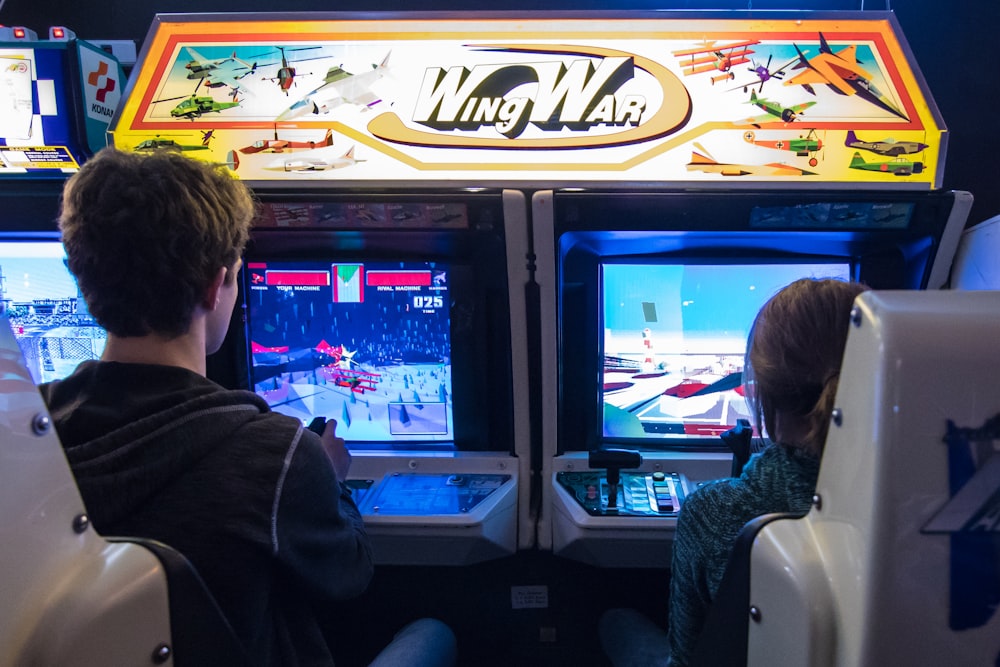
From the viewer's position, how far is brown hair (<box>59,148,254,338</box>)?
38.2 inches

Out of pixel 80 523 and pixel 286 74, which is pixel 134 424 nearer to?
pixel 80 523

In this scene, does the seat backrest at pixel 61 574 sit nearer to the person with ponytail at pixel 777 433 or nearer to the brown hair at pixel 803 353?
the person with ponytail at pixel 777 433

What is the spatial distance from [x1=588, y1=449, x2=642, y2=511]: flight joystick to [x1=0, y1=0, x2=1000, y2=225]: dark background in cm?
164

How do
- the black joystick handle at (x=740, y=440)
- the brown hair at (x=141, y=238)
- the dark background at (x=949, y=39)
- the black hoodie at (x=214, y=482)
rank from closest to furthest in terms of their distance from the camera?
the black hoodie at (x=214, y=482) < the brown hair at (x=141, y=238) < the black joystick handle at (x=740, y=440) < the dark background at (x=949, y=39)

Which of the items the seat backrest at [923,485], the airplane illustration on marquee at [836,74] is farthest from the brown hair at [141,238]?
the airplane illustration on marquee at [836,74]

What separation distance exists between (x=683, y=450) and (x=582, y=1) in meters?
1.64

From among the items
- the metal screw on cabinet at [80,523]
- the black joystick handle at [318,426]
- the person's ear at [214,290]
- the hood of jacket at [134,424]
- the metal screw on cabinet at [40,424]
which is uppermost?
the person's ear at [214,290]

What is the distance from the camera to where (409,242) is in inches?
74.1

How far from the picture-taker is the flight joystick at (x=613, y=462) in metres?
1.71

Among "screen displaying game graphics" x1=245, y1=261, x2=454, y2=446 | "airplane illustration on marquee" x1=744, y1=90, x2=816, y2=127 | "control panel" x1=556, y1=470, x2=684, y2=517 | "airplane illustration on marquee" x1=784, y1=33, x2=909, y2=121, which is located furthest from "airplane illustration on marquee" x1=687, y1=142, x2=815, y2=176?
"control panel" x1=556, y1=470, x2=684, y2=517

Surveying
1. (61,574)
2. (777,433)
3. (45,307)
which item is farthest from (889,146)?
(45,307)

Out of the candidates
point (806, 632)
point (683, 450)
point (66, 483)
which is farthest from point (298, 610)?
point (683, 450)

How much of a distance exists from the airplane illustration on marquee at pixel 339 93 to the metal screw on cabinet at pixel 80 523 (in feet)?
3.97

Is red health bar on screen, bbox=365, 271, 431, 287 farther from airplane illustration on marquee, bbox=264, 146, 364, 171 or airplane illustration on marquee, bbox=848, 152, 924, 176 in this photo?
airplane illustration on marquee, bbox=848, 152, 924, 176
